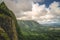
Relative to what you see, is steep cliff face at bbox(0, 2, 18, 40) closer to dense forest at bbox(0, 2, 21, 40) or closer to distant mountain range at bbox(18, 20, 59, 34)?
dense forest at bbox(0, 2, 21, 40)

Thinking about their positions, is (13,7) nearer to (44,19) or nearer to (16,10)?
(16,10)

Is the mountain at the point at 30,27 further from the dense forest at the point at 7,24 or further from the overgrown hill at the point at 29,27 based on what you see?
the dense forest at the point at 7,24

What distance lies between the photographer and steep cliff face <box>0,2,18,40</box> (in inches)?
268

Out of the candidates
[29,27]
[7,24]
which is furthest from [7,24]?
[29,27]

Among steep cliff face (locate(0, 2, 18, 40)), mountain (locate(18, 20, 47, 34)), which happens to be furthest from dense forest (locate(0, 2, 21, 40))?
mountain (locate(18, 20, 47, 34))

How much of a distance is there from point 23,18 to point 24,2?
2.02ft

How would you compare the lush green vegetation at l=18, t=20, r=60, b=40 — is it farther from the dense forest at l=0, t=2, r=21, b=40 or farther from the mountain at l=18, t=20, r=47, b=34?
the dense forest at l=0, t=2, r=21, b=40

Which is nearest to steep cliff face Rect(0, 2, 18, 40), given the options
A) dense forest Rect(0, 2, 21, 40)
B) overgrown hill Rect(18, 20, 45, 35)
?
dense forest Rect(0, 2, 21, 40)

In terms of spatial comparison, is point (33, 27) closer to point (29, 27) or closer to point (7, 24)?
point (29, 27)

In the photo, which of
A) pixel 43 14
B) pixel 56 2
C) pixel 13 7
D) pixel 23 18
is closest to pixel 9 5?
pixel 13 7

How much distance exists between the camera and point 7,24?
6.84 metres

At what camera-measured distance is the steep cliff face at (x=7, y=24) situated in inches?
268

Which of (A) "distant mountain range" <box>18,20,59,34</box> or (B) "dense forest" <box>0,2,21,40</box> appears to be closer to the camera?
(B) "dense forest" <box>0,2,21,40</box>

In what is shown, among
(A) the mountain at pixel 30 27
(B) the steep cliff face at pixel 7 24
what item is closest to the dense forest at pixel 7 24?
(B) the steep cliff face at pixel 7 24
